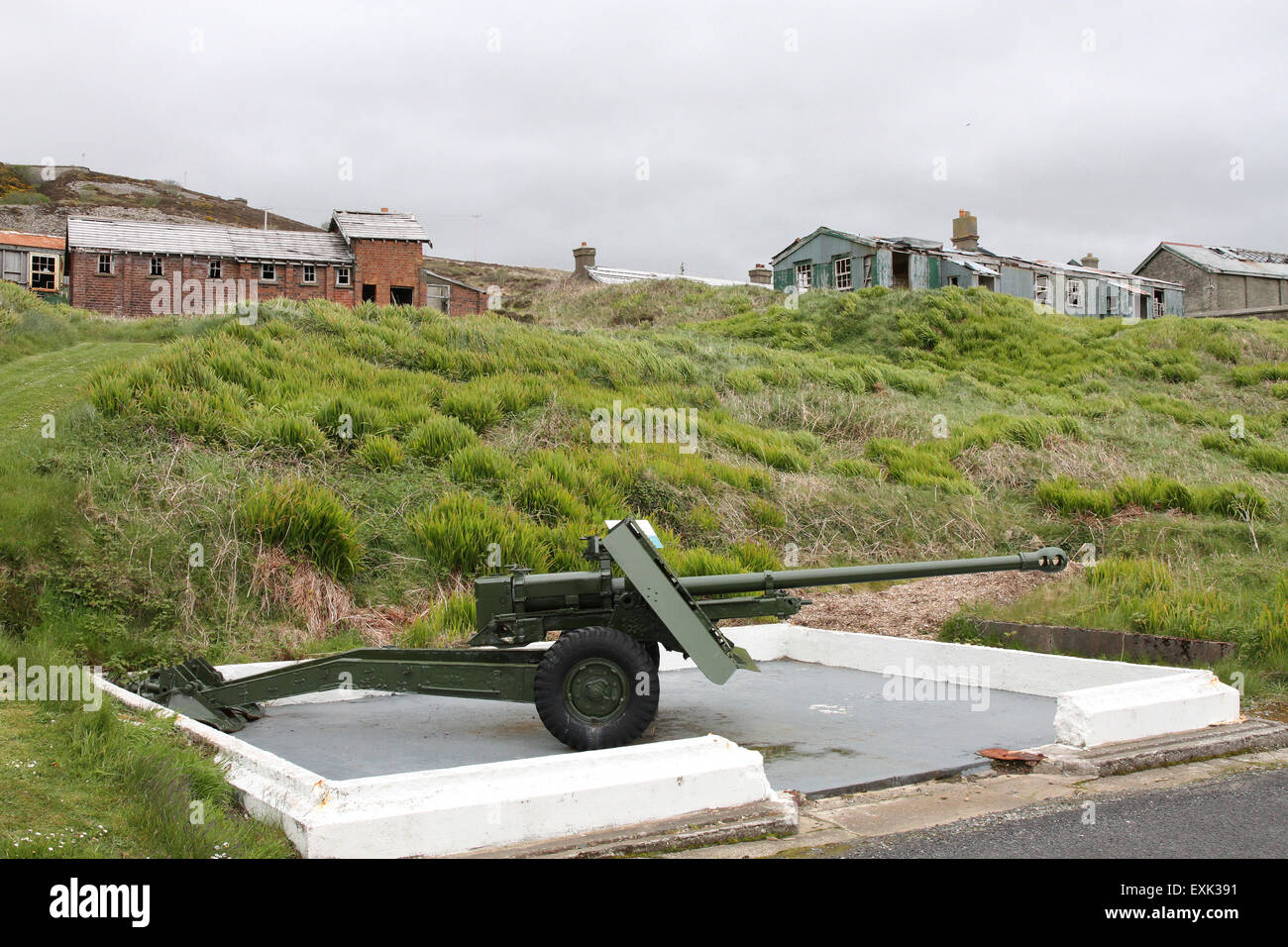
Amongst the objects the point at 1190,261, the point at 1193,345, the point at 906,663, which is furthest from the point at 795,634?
the point at 1190,261

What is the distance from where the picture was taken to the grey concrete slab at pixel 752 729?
6195 millimetres

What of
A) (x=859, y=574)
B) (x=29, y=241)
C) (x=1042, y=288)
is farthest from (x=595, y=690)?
(x=29, y=241)

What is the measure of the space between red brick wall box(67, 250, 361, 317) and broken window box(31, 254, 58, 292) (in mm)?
6124

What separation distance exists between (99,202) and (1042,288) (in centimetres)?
6743

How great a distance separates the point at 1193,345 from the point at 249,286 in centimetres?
3224

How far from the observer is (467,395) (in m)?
16.0

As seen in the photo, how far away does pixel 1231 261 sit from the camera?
167ft

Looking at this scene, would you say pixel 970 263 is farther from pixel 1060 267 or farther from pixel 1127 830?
pixel 1127 830

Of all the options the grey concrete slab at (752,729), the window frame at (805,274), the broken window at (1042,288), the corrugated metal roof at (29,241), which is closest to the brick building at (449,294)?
the window frame at (805,274)

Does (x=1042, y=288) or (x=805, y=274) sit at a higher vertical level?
(x=805, y=274)

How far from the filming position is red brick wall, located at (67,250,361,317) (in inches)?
1495

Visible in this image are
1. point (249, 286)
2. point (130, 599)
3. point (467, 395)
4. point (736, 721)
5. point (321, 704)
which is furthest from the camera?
point (249, 286)
